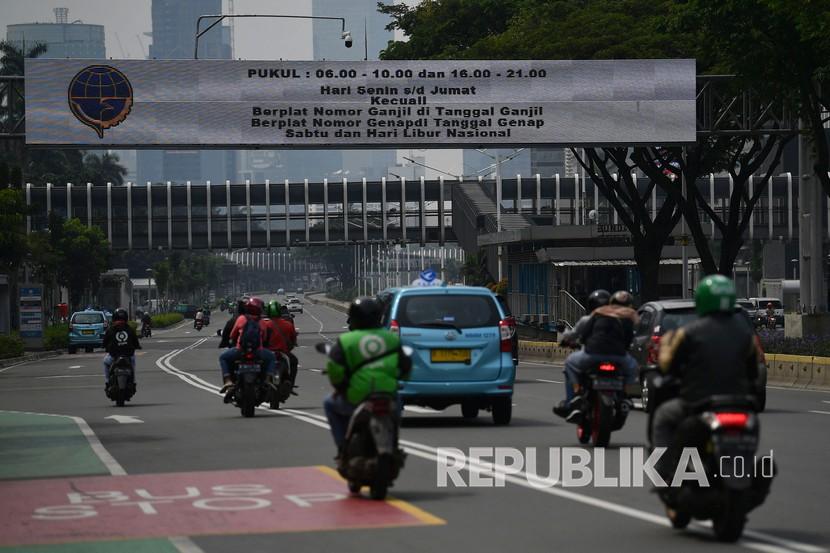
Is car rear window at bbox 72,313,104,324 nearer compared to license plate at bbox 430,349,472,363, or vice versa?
license plate at bbox 430,349,472,363

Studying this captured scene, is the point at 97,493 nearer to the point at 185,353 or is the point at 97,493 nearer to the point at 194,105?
the point at 194,105

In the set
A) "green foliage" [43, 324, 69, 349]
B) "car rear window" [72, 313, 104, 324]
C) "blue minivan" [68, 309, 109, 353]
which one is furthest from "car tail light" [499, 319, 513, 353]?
"green foliage" [43, 324, 69, 349]

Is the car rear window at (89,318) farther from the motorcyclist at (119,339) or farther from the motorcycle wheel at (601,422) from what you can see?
the motorcycle wheel at (601,422)

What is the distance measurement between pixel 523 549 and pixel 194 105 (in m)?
32.1

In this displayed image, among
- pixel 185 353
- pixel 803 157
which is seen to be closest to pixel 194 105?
pixel 803 157

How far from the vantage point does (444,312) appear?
67.1 feet

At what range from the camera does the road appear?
10.7 meters

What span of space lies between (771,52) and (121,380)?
17.3 metres

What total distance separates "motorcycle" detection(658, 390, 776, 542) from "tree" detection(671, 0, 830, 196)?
2523 cm

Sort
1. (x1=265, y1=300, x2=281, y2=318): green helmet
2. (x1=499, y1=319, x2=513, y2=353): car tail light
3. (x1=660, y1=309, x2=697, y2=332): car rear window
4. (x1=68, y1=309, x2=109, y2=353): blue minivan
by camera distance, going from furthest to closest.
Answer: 1. (x1=68, y1=309, x2=109, y2=353): blue minivan
2. (x1=265, y1=300, x2=281, y2=318): green helmet
3. (x1=660, y1=309, x2=697, y2=332): car rear window
4. (x1=499, y1=319, x2=513, y2=353): car tail light

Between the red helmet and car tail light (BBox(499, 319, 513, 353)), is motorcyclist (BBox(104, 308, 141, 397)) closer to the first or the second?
the red helmet

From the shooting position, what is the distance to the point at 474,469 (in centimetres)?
1506

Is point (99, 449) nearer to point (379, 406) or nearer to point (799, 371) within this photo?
→ point (379, 406)

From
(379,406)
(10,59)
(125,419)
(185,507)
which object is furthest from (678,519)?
(10,59)
